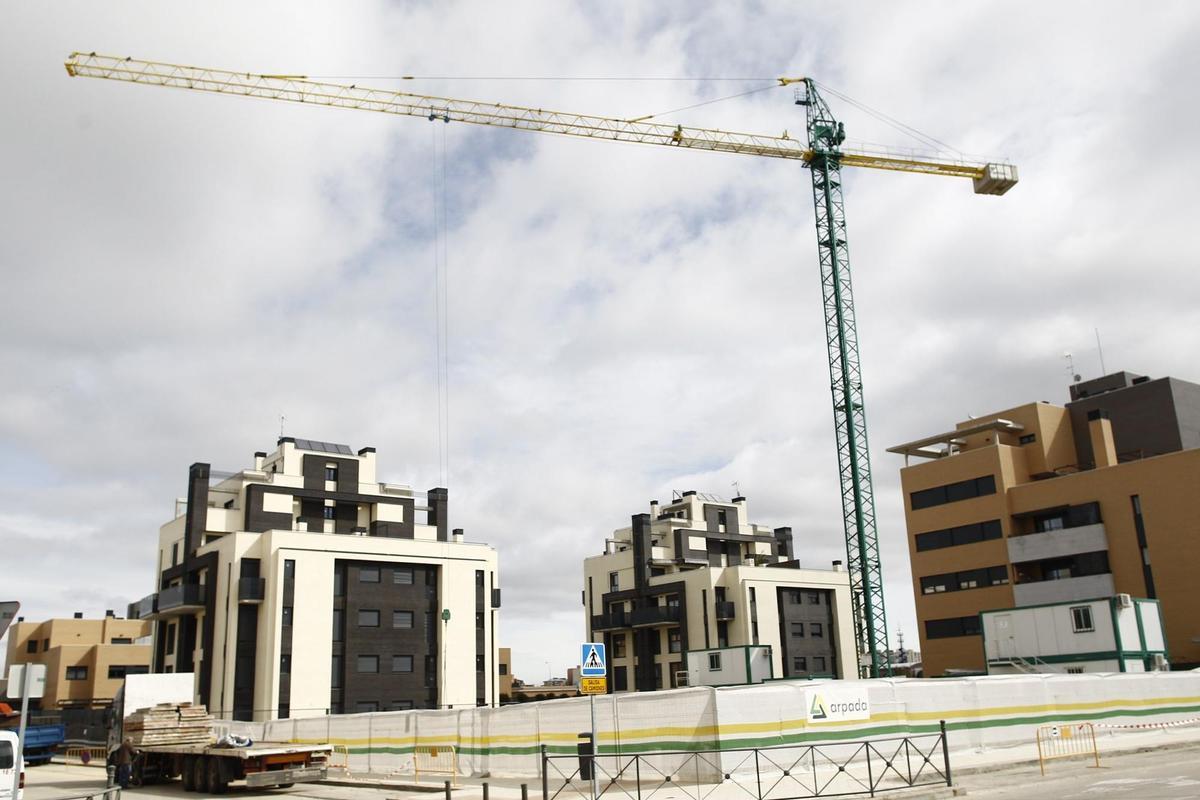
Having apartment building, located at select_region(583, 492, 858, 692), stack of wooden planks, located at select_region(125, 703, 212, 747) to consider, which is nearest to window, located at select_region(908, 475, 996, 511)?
apartment building, located at select_region(583, 492, 858, 692)

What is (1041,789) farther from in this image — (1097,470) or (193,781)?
(1097,470)

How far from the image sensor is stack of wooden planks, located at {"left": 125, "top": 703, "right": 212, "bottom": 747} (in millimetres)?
31922

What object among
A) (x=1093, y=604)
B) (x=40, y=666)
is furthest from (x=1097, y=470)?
(x=40, y=666)

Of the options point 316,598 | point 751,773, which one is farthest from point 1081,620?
point 316,598

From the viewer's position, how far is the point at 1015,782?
73.0ft

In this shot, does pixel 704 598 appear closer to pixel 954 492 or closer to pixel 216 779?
pixel 954 492

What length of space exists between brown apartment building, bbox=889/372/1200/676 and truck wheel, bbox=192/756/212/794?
1771 inches

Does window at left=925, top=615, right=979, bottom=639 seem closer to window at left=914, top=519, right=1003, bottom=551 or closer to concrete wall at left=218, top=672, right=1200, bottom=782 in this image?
window at left=914, top=519, right=1003, bottom=551

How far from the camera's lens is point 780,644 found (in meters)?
88.5

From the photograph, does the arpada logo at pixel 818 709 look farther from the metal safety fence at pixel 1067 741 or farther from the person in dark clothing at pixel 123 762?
the person in dark clothing at pixel 123 762

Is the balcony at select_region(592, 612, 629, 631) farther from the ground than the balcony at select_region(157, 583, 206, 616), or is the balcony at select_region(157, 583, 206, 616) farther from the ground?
the balcony at select_region(157, 583, 206, 616)

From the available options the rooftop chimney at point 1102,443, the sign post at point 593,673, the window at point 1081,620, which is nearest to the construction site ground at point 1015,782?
the sign post at point 593,673

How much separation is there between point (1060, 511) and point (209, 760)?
5325 cm

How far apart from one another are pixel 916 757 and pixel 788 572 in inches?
2634
